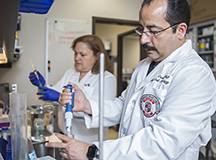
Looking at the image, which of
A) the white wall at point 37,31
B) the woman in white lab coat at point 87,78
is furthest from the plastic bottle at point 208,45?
the woman in white lab coat at point 87,78

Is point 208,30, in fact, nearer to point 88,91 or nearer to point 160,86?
point 88,91

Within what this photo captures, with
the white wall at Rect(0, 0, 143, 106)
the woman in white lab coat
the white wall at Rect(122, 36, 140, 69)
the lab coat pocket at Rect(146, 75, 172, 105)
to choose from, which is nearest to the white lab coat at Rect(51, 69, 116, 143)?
the woman in white lab coat

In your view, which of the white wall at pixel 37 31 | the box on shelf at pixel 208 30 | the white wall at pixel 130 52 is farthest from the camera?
the white wall at pixel 130 52

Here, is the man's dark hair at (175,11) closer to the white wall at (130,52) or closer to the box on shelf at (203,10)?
the box on shelf at (203,10)

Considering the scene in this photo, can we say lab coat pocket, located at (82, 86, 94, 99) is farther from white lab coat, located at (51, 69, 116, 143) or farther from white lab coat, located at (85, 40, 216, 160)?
white lab coat, located at (85, 40, 216, 160)

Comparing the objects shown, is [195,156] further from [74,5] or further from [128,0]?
[128,0]

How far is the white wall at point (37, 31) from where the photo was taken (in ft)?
9.31

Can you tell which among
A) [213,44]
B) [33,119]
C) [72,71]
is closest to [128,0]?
[213,44]

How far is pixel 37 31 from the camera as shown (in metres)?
2.94

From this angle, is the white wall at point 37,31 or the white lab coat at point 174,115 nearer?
the white lab coat at point 174,115

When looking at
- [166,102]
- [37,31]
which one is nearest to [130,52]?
[37,31]

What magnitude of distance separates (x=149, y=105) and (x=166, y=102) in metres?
0.11

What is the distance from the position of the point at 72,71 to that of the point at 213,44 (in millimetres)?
2654

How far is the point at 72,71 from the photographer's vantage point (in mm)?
2096
